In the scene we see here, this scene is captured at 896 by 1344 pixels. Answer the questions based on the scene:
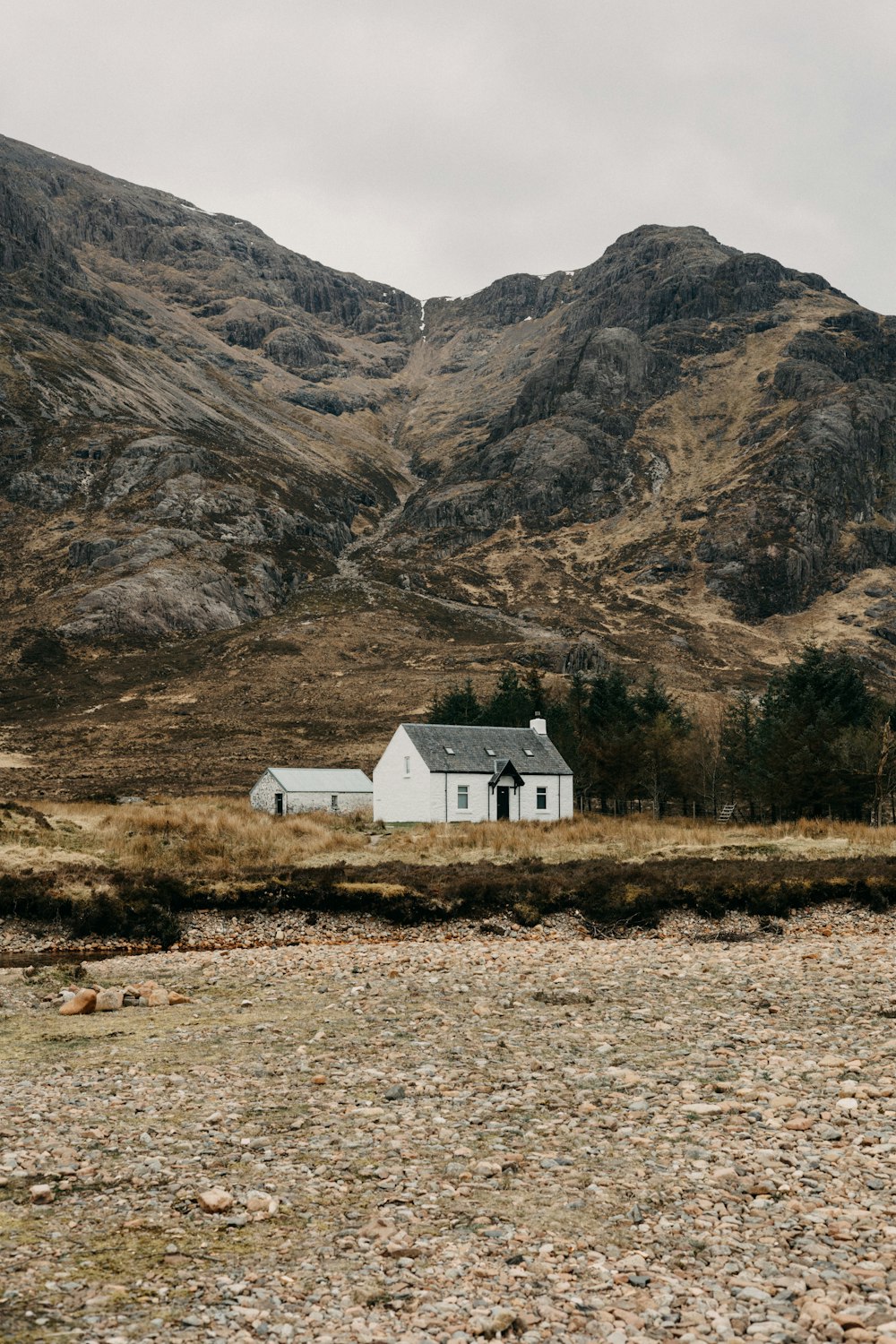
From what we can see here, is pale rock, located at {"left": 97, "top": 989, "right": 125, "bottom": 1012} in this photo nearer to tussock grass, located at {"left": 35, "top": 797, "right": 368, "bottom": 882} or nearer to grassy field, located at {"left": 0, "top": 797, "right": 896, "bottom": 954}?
grassy field, located at {"left": 0, "top": 797, "right": 896, "bottom": 954}

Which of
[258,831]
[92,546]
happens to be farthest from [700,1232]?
[92,546]

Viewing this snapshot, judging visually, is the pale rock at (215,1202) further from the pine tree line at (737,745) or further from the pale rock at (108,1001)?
the pine tree line at (737,745)

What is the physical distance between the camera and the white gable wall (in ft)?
194

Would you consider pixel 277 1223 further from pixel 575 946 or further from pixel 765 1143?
pixel 575 946

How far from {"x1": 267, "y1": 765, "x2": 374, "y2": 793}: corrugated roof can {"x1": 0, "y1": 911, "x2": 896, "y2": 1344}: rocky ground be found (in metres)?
45.8

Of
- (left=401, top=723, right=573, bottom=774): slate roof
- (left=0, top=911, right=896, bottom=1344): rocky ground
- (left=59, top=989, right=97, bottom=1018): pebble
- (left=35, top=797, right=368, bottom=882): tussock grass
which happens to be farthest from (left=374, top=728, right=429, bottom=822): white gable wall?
(left=59, top=989, right=97, bottom=1018): pebble

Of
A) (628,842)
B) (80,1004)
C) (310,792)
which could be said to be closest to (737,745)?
(628,842)

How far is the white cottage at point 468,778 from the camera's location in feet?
195

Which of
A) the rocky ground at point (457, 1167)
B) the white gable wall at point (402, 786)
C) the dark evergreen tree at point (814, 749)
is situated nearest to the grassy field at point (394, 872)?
the dark evergreen tree at point (814, 749)

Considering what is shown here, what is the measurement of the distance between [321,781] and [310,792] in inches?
72.7

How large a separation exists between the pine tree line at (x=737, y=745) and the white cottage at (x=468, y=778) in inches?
275

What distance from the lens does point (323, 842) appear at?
46.4 m

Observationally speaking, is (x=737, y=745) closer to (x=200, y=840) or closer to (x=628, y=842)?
(x=628, y=842)

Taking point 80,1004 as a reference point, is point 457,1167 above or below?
above
